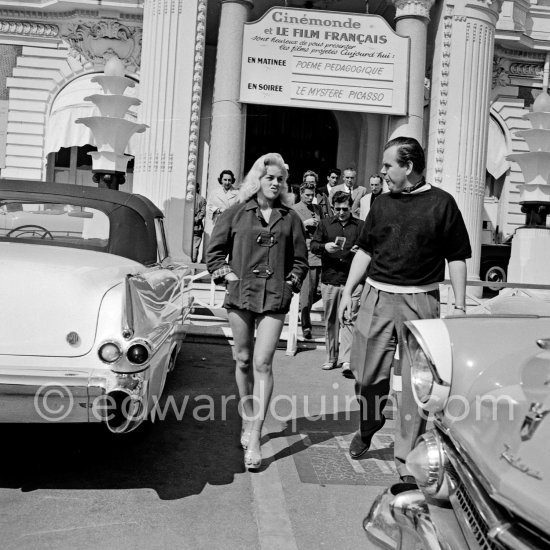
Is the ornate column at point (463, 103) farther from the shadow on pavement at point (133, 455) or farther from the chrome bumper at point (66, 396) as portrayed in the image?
the chrome bumper at point (66, 396)

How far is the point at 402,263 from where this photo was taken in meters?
3.97

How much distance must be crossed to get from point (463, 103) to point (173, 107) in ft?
18.3

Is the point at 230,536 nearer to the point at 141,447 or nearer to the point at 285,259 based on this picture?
the point at 141,447

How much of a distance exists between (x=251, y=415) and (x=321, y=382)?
236cm

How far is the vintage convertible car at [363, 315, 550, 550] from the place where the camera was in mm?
1488

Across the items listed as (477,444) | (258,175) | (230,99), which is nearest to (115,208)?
(258,175)

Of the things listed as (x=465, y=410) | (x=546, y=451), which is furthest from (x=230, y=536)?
(x=546, y=451)

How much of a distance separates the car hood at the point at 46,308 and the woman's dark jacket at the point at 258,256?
3.00ft

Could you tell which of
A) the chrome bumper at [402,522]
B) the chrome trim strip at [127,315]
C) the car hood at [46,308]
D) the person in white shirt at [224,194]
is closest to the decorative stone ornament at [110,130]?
the person in white shirt at [224,194]

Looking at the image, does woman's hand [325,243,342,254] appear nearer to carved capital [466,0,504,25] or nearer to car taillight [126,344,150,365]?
car taillight [126,344,150,365]

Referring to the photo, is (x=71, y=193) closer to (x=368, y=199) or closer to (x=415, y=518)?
(x=415, y=518)

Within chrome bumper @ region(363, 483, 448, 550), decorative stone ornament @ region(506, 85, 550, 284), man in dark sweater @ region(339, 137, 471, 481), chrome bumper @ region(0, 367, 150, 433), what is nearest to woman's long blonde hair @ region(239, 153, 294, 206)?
man in dark sweater @ region(339, 137, 471, 481)

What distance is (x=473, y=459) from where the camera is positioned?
1737 millimetres

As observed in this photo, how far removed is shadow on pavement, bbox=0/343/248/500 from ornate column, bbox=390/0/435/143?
8814mm
